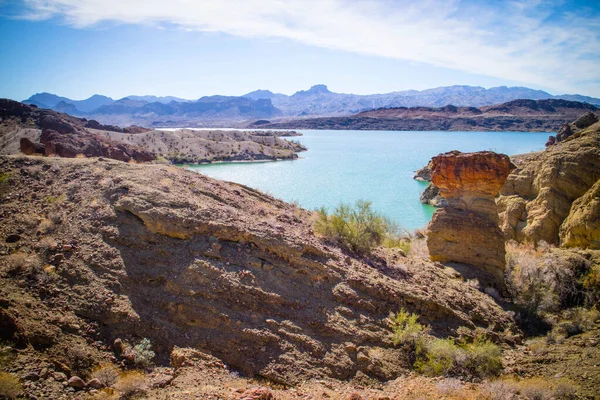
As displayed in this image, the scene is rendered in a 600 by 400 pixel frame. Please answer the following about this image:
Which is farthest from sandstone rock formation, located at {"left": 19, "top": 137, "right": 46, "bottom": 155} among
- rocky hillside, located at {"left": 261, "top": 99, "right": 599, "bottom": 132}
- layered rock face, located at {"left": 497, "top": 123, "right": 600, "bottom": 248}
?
rocky hillside, located at {"left": 261, "top": 99, "right": 599, "bottom": 132}

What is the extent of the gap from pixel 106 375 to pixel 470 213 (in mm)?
11063

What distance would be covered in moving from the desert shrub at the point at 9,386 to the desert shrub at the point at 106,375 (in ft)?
3.46

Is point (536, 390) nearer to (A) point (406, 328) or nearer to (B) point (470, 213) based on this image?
(A) point (406, 328)

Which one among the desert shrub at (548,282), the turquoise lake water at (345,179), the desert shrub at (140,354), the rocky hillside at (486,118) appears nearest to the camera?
the desert shrub at (140,354)

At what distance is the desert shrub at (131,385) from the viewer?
18.4ft

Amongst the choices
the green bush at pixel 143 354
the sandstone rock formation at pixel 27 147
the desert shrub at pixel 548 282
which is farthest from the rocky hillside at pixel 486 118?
the green bush at pixel 143 354

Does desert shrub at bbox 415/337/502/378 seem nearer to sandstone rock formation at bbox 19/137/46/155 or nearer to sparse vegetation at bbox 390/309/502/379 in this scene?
sparse vegetation at bbox 390/309/502/379

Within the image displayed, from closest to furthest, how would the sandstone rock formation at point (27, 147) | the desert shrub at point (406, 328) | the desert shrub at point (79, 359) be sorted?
the desert shrub at point (79, 359)
the desert shrub at point (406, 328)
the sandstone rock formation at point (27, 147)

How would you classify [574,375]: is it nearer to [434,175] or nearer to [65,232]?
[434,175]

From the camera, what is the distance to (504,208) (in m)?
19.1

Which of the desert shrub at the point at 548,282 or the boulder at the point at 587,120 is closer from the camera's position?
the desert shrub at the point at 548,282

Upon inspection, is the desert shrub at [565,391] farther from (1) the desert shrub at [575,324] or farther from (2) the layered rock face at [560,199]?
(2) the layered rock face at [560,199]

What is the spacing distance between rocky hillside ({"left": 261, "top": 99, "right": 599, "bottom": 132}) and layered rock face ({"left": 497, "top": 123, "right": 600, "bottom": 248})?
457 ft

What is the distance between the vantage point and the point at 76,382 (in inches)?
213
